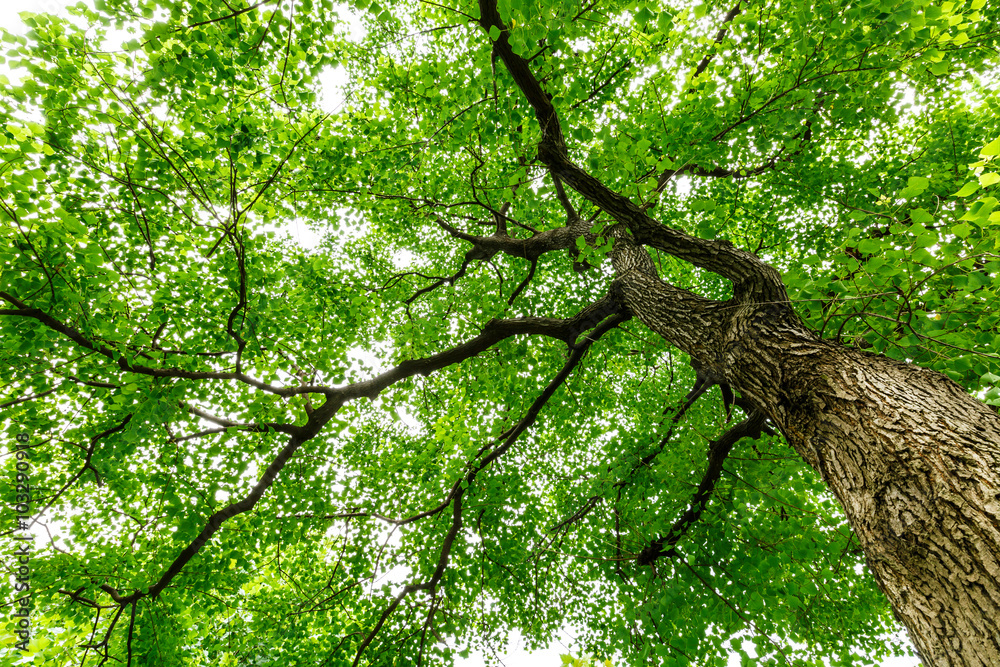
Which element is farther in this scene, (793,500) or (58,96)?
(793,500)

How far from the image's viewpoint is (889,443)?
2031 mm

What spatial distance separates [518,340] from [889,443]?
548cm

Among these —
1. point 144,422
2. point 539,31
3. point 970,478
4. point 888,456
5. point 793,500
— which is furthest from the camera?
point 793,500

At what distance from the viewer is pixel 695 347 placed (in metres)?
3.69

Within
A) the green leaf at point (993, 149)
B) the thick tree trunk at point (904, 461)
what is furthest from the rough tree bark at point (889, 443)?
the green leaf at point (993, 149)

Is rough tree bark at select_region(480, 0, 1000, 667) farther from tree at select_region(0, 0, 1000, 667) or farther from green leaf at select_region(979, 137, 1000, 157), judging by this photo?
green leaf at select_region(979, 137, 1000, 157)

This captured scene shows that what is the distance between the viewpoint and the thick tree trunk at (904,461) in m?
1.57

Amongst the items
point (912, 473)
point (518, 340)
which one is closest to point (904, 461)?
point (912, 473)

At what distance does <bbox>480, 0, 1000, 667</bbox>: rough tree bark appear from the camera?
1.58m

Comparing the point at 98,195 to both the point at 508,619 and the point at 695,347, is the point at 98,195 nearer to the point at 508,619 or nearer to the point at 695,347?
the point at 695,347

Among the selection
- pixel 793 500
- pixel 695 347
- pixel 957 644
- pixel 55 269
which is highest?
pixel 695 347

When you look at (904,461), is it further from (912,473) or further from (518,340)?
(518,340)

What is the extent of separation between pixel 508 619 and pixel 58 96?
7.54 meters

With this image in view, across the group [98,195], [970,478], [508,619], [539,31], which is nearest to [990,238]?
[970,478]
